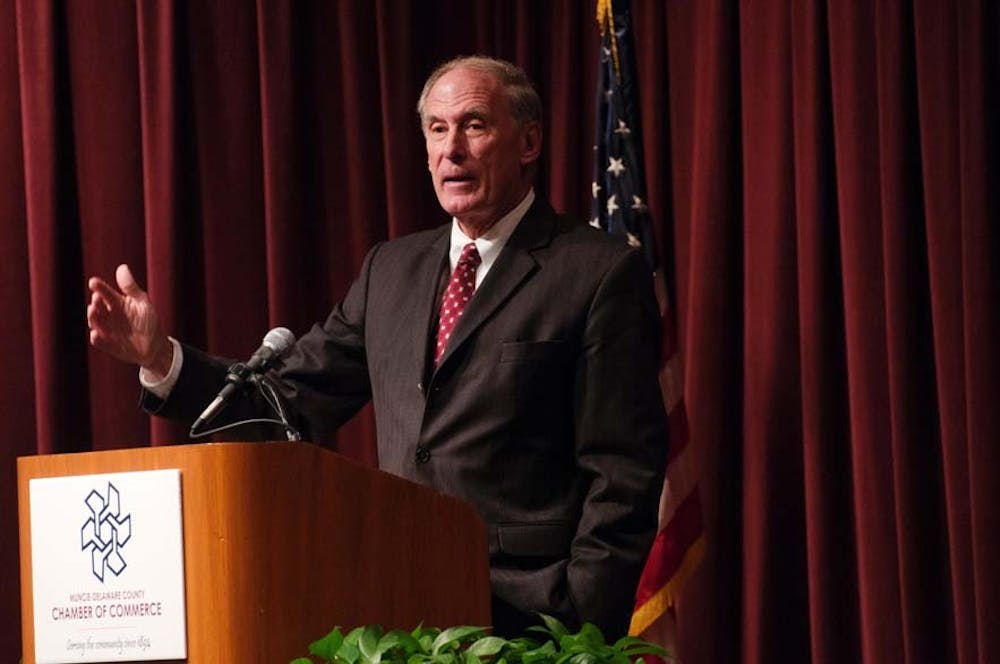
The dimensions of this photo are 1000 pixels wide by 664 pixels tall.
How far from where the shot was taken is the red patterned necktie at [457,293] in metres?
3.30

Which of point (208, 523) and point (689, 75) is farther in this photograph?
point (689, 75)

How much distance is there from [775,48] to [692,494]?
1.20 metres

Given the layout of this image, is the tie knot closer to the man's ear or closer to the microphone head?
the man's ear

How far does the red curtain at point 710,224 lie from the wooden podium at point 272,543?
188cm

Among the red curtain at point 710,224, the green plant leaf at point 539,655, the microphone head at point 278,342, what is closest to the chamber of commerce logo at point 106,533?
the microphone head at point 278,342

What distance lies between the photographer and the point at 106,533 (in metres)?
2.26

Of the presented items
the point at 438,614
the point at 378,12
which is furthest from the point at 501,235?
the point at 378,12

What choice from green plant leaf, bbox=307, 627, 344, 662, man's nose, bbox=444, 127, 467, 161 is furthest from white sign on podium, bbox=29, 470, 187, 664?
man's nose, bbox=444, 127, 467, 161

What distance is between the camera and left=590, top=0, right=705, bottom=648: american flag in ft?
13.7

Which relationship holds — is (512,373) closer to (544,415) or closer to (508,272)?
(544,415)

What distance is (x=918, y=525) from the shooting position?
13.0ft

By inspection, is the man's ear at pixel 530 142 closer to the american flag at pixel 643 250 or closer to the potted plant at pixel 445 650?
the american flag at pixel 643 250

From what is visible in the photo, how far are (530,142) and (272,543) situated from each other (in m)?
1.52

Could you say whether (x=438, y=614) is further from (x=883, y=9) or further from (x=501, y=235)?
(x=883, y=9)
